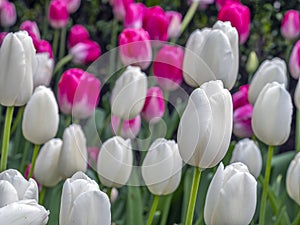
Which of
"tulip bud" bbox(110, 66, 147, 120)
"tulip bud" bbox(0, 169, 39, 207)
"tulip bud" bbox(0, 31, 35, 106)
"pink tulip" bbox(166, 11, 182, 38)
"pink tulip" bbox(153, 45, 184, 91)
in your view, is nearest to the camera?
"tulip bud" bbox(0, 169, 39, 207)

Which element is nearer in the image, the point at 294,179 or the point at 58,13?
the point at 294,179

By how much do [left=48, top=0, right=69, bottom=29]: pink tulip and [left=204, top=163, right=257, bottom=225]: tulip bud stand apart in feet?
4.19

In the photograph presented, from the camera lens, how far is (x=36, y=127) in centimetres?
119

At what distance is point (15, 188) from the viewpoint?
0.86m

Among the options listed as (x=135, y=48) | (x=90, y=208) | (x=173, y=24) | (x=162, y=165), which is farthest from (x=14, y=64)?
(x=173, y=24)

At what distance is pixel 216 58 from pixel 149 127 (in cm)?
49

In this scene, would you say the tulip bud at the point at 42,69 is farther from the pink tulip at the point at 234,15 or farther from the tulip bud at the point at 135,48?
the pink tulip at the point at 234,15

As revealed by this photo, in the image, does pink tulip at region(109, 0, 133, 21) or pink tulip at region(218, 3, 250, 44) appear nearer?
pink tulip at region(218, 3, 250, 44)

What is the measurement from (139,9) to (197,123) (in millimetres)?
1104

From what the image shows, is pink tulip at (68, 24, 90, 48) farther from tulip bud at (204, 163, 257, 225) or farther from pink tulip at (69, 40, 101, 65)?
tulip bud at (204, 163, 257, 225)

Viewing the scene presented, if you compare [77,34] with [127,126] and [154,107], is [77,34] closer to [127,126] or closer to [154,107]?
[154,107]

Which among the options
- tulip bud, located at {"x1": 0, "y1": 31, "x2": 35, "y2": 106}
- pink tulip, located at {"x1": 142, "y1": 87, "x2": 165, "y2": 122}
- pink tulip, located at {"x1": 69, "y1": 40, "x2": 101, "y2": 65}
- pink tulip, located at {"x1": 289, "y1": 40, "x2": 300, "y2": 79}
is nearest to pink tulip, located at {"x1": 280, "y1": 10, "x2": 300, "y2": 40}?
pink tulip, located at {"x1": 289, "y1": 40, "x2": 300, "y2": 79}

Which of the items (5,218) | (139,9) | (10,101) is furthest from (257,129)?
(139,9)

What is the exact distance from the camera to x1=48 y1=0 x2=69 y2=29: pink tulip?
6.90ft
